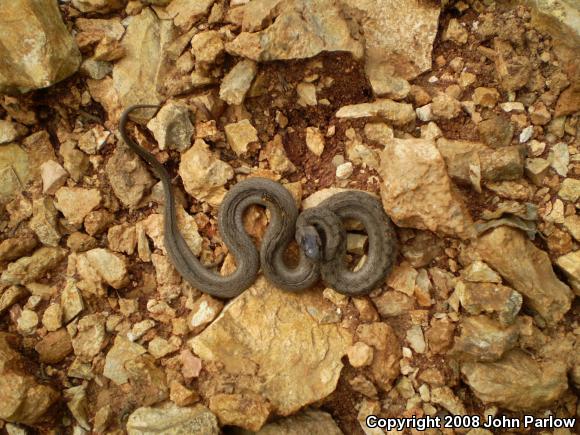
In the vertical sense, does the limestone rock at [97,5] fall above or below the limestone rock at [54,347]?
above

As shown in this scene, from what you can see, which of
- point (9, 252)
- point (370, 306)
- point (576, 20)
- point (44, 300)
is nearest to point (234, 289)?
point (370, 306)

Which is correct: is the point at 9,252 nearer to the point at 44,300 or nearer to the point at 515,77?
the point at 44,300

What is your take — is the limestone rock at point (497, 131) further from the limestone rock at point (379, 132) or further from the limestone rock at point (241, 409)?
the limestone rock at point (241, 409)

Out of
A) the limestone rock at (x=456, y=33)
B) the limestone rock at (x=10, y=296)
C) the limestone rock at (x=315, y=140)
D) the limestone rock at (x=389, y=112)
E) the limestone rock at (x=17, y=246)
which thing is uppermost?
the limestone rock at (x=456, y=33)

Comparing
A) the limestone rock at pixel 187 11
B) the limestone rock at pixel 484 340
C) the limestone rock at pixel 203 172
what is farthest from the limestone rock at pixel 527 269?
the limestone rock at pixel 187 11

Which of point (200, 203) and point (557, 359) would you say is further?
point (200, 203)

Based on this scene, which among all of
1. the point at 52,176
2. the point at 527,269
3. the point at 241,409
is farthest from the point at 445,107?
the point at 52,176

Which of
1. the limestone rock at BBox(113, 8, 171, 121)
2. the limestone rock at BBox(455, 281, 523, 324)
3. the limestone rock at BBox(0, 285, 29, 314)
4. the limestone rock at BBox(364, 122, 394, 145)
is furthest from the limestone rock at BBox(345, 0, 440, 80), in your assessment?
the limestone rock at BBox(0, 285, 29, 314)
